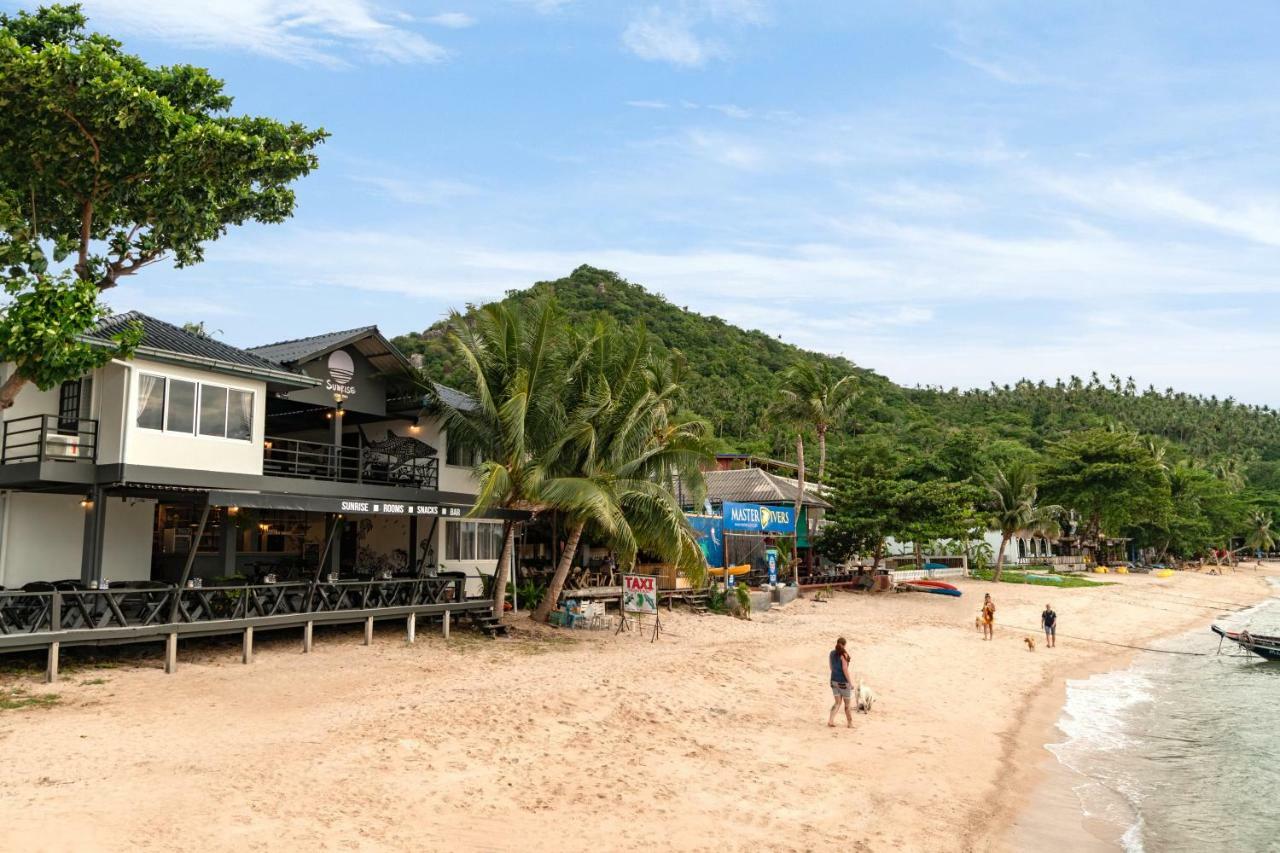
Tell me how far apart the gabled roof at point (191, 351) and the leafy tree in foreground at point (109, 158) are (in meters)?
1.09

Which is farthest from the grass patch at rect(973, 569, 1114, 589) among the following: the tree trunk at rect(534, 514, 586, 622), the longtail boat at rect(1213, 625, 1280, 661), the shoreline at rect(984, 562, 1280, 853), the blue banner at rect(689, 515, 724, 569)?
the tree trunk at rect(534, 514, 586, 622)

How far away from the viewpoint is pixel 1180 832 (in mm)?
12383

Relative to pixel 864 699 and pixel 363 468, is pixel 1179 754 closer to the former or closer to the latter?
pixel 864 699

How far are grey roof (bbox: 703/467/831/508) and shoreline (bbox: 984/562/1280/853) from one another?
Result: 1663cm

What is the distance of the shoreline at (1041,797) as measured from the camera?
11.5 meters

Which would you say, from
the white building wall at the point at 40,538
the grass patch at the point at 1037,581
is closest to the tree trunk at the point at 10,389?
the white building wall at the point at 40,538

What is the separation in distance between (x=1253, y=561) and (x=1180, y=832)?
12266 centimetres

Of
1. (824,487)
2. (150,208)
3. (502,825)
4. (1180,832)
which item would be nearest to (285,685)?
(502,825)

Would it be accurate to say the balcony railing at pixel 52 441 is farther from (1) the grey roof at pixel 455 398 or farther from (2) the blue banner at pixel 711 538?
(2) the blue banner at pixel 711 538

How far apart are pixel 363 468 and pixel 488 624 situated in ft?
16.4

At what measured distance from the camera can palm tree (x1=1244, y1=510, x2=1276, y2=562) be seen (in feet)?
327

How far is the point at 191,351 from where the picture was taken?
712 inches

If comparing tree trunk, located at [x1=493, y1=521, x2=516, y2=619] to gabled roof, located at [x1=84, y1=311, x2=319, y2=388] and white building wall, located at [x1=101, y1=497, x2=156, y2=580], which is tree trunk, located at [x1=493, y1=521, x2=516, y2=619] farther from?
white building wall, located at [x1=101, y1=497, x2=156, y2=580]

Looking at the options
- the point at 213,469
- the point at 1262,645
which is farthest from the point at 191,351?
the point at 1262,645
